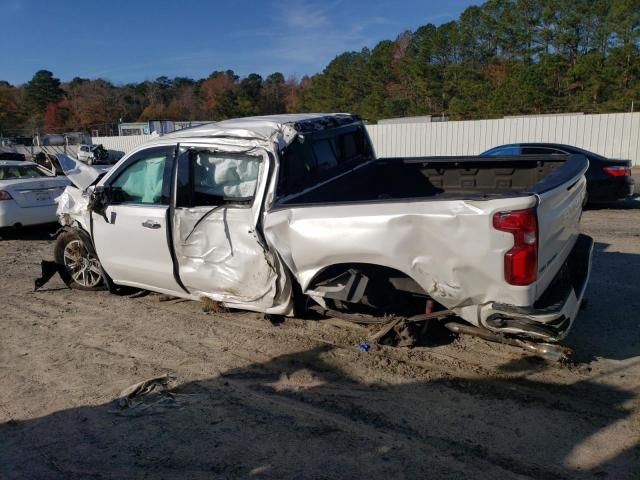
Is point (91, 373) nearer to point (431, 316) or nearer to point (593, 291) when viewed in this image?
point (431, 316)

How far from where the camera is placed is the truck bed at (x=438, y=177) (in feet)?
17.2

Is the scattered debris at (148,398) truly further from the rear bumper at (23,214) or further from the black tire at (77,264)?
the rear bumper at (23,214)

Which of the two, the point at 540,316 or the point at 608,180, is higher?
the point at 608,180

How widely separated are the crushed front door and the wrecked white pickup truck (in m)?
0.01

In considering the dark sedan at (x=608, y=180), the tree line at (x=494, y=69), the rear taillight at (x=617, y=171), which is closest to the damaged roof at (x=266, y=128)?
the dark sedan at (x=608, y=180)

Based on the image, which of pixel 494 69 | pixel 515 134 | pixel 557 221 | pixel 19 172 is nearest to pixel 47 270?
pixel 19 172

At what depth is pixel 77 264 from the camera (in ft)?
21.0

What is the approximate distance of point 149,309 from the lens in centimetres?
574

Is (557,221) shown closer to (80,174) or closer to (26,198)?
(80,174)

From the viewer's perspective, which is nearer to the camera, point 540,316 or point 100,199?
point 540,316

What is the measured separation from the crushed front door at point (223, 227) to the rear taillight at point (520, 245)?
75.8 inches

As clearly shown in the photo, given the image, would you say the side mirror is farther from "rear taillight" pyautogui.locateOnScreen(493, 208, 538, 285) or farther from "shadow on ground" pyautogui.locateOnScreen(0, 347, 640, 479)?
"rear taillight" pyautogui.locateOnScreen(493, 208, 538, 285)

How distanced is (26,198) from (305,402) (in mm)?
7936

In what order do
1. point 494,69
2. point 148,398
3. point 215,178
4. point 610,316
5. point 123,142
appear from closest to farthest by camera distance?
1. point 148,398
2. point 215,178
3. point 610,316
4. point 123,142
5. point 494,69
